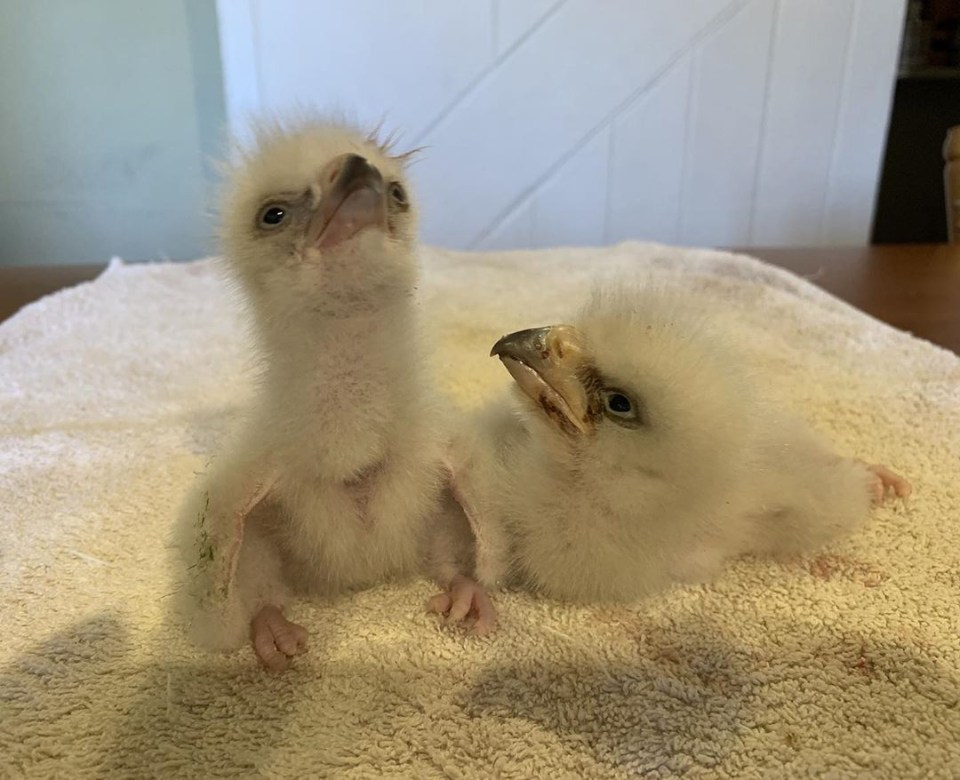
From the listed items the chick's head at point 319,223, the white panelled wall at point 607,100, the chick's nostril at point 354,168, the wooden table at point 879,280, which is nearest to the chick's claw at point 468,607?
the chick's head at point 319,223

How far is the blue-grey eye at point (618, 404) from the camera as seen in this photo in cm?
74

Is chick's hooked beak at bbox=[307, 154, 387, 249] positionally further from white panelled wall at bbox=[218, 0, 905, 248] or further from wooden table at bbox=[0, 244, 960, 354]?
white panelled wall at bbox=[218, 0, 905, 248]

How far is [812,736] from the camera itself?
630mm

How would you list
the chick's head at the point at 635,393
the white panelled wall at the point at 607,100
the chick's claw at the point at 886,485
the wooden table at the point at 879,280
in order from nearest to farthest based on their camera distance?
the chick's head at the point at 635,393 → the chick's claw at the point at 886,485 → the wooden table at the point at 879,280 → the white panelled wall at the point at 607,100

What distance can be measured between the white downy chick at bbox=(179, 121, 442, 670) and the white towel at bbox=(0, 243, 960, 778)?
0.18ft

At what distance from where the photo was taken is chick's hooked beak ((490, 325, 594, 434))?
0.75 metres

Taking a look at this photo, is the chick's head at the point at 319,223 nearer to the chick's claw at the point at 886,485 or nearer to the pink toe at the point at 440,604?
the pink toe at the point at 440,604

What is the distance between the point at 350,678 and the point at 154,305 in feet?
4.08

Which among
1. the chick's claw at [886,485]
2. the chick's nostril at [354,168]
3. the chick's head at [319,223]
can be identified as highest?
the chick's nostril at [354,168]

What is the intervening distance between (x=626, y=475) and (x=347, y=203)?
0.35m

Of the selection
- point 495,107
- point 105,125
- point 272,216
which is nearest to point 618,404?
point 272,216

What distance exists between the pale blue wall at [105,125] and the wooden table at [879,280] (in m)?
0.65

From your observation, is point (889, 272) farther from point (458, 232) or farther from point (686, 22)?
point (458, 232)

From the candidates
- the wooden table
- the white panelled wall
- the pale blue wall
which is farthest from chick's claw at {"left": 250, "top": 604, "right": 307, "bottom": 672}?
the pale blue wall
